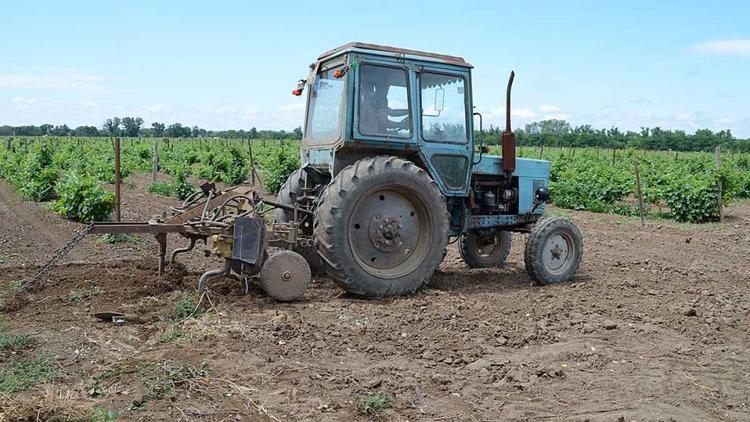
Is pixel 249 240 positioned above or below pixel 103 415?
above

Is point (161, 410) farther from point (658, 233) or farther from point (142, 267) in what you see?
point (658, 233)

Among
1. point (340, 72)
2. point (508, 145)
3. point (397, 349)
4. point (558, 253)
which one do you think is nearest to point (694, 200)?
Result: point (558, 253)

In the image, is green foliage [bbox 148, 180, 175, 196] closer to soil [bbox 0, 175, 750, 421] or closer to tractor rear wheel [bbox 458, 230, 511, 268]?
soil [bbox 0, 175, 750, 421]

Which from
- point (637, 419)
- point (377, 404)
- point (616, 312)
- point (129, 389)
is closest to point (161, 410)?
point (129, 389)

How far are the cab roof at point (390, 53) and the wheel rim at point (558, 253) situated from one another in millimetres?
2182

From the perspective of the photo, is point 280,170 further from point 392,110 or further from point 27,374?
point 27,374

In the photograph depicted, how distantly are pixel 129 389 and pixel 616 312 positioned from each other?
434 cm

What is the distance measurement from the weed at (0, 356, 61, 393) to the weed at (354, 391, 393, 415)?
1856mm

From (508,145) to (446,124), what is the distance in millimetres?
895

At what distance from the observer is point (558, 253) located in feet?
24.7

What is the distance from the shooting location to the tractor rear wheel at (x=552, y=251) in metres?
7.33

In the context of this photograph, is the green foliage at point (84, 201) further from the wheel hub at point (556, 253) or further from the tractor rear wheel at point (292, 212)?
the wheel hub at point (556, 253)

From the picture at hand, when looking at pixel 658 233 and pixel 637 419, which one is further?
pixel 658 233

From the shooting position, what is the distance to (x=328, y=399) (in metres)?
3.97
